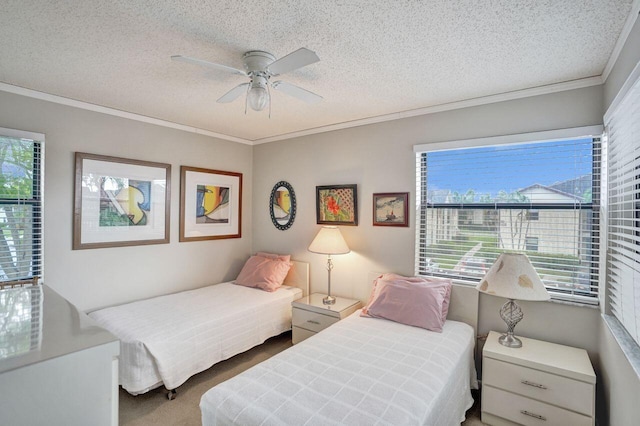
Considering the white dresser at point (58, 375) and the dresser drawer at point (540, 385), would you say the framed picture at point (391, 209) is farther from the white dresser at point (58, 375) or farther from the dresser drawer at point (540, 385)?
the white dresser at point (58, 375)

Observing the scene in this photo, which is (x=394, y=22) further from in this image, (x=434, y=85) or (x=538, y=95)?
(x=538, y=95)

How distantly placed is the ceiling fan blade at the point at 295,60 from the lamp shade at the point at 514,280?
1.93 metres

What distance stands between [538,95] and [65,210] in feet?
13.3

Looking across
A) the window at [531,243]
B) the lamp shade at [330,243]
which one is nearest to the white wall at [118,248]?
the lamp shade at [330,243]

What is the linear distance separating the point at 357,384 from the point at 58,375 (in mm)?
1512

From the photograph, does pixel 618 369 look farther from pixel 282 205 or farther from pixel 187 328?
pixel 282 205

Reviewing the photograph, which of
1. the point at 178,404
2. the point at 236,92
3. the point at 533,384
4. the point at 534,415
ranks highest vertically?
the point at 236,92

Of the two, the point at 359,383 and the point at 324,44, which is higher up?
the point at 324,44

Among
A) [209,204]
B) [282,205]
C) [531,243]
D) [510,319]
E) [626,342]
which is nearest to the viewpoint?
[626,342]

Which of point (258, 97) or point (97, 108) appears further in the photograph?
point (97, 108)

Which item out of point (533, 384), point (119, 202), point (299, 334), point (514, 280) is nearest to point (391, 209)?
point (514, 280)

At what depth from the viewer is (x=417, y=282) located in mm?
2879

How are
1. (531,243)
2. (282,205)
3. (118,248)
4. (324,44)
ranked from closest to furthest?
1. (324,44)
2. (531,243)
3. (118,248)
4. (282,205)

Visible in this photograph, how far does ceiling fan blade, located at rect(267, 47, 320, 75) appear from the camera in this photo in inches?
64.2
